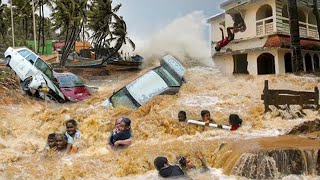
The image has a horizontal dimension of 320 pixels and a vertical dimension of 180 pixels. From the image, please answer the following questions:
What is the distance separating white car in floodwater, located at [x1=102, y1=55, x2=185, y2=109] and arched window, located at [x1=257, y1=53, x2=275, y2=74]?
8.87m

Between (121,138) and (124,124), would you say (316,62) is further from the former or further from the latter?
(124,124)

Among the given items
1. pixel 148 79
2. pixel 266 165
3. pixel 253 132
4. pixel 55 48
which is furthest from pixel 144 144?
pixel 55 48

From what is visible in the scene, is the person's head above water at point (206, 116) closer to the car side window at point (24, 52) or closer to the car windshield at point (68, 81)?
the car windshield at point (68, 81)

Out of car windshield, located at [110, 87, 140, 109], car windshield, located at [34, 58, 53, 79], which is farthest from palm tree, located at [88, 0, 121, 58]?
car windshield, located at [110, 87, 140, 109]

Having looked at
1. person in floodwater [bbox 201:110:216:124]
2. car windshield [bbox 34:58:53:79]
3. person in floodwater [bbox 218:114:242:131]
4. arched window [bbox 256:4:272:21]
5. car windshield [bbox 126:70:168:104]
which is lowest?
person in floodwater [bbox 218:114:242:131]

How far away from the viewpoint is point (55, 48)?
54.8m

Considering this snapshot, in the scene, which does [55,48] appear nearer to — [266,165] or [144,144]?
[144,144]

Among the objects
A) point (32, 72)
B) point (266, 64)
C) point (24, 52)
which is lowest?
point (32, 72)

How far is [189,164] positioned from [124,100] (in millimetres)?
7871

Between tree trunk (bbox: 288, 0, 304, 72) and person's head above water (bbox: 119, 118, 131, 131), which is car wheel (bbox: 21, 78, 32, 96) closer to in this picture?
person's head above water (bbox: 119, 118, 131, 131)

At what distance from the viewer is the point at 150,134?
13.0 m

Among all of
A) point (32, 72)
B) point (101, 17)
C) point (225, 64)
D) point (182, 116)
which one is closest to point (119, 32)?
point (101, 17)

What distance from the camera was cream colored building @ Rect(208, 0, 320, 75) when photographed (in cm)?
2309

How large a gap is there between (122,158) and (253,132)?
4.63m
